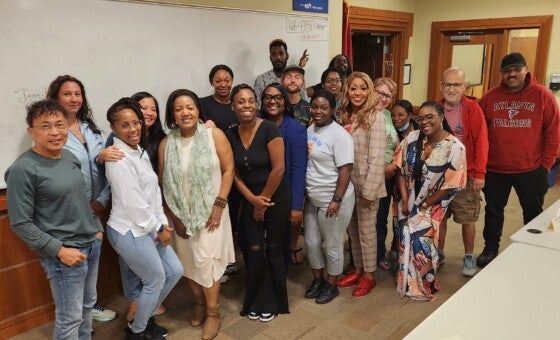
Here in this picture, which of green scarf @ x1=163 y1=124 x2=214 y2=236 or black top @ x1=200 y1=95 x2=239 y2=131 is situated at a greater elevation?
black top @ x1=200 y1=95 x2=239 y2=131

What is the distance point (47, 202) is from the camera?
172 cm

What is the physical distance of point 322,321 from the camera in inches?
99.8

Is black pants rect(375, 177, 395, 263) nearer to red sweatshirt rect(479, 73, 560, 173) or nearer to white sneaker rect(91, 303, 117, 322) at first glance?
red sweatshirt rect(479, 73, 560, 173)

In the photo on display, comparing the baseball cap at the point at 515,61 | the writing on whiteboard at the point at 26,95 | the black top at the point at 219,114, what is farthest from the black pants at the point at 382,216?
the writing on whiteboard at the point at 26,95

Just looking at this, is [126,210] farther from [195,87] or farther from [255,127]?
[195,87]

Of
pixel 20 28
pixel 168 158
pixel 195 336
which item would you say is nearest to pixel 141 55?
pixel 20 28

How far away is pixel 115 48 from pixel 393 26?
12.6ft

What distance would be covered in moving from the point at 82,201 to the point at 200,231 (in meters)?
0.64

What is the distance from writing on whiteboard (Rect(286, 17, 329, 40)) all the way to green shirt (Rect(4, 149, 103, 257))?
2.62m

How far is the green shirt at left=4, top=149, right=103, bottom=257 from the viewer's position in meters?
1.66

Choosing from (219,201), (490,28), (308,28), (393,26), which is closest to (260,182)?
(219,201)

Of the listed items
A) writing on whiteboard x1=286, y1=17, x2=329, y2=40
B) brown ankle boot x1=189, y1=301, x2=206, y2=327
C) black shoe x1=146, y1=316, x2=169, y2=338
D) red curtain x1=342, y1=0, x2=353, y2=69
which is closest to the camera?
black shoe x1=146, y1=316, x2=169, y2=338

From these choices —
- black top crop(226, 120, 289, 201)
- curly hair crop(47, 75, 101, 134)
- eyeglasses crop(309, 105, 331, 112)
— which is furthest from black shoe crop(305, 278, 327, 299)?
curly hair crop(47, 75, 101, 134)

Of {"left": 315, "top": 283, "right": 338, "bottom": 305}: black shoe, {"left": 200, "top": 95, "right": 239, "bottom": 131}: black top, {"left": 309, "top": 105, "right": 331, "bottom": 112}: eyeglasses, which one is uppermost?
{"left": 309, "top": 105, "right": 331, "bottom": 112}: eyeglasses
